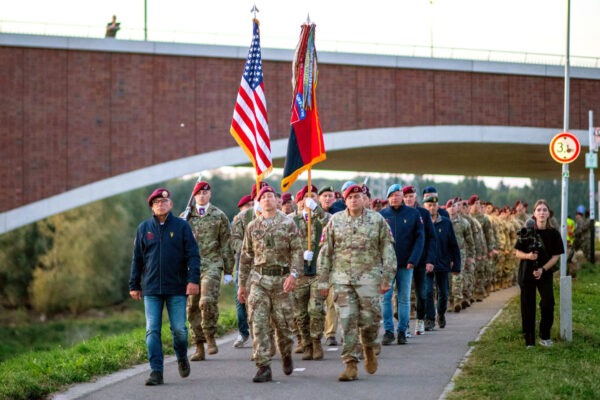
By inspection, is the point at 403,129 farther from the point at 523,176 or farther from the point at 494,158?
the point at 523,176

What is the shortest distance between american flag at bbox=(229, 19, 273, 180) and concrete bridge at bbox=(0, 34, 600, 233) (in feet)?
61.4

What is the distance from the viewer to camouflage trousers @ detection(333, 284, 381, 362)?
34.2 feet

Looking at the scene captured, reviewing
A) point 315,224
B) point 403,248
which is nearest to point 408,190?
point 403,248

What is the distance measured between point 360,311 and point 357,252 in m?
0.58

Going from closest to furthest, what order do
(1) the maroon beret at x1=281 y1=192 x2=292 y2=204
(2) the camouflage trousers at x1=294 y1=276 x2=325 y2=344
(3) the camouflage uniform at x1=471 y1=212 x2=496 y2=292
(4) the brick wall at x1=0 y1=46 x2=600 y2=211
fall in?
(2) the camouflage trousers at x1=294 y1=276 x2=325 y2=344 < (1) the maroon beret at x1=281 y1=192 x2=292 y2=204 < (3) the camouflage uniform at x1=471 y1=212 x2=496 y2=292 < (4) the brick wall at x1=0 y1=46 x2=600 y2=211

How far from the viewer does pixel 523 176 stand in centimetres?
5594

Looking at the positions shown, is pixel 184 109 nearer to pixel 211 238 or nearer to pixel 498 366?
pixel 211 238

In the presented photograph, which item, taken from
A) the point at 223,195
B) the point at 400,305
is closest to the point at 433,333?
the point at 400,305

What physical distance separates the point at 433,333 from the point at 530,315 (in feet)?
9.20

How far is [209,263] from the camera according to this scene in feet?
41.2

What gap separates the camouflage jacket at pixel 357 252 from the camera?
34.5 ft

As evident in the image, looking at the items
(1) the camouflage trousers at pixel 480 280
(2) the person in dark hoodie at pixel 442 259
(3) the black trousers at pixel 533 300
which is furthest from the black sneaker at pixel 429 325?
(1) the camouflage trousers at pixel 480 280

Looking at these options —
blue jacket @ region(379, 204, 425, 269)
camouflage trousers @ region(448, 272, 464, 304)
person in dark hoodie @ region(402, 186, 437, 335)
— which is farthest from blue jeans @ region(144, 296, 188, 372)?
camouflage trousers @ region(448, 272, 464, 304)

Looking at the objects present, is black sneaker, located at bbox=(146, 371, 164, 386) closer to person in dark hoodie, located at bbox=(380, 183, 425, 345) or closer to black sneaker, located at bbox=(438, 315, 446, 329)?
person in dark hoodie, located at bbox=(380, 183, 425, 345)
